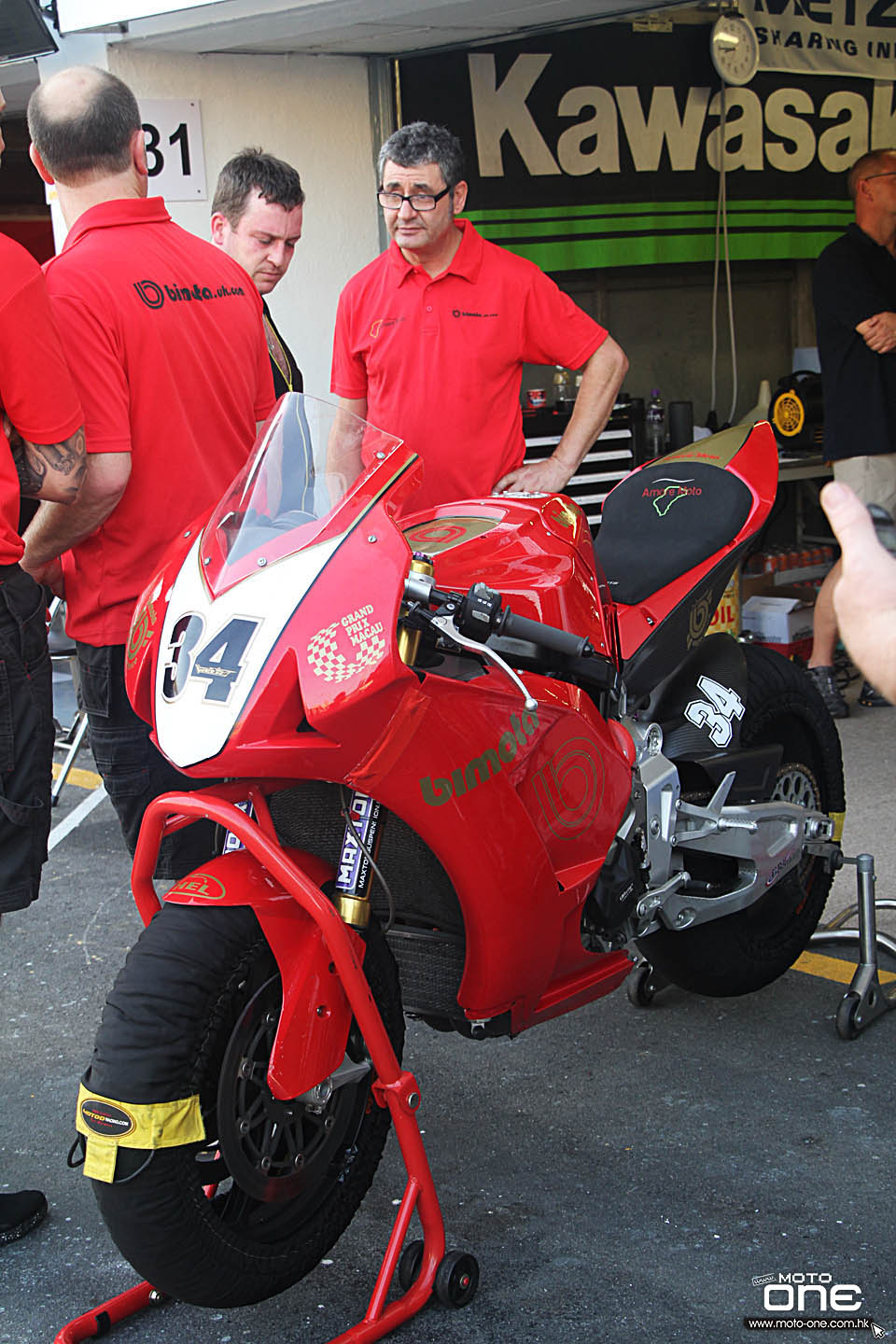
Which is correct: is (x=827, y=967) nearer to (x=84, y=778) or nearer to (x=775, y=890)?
(x=775, y=890)

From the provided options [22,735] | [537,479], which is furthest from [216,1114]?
[537,479]

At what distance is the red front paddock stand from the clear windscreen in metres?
0.37

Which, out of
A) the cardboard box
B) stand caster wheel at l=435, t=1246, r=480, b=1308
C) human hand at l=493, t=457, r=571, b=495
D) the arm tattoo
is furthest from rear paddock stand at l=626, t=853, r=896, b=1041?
the cardboard box

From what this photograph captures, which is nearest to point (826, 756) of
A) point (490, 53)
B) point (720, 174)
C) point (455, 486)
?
point (455, 486)

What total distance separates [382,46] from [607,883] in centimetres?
440

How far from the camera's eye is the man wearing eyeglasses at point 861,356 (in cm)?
629

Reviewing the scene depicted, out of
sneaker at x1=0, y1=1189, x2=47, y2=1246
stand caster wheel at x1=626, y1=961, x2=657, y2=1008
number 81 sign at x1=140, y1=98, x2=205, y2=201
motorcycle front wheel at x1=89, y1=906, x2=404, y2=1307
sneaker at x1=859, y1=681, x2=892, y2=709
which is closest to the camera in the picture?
motorcycle front wheel at x1=89, y1=906, x2=404, y2=1307

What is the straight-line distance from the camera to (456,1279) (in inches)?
98.0

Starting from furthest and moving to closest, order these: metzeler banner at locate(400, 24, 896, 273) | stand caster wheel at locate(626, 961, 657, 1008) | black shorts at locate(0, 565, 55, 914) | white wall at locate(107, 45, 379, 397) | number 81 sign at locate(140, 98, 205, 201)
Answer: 1. metzeler banner at locate(400, 24, 896, 273)
2. white wall at locate(107, 45, 379, 397)
3. number 81 sign at locate(140, 98, 205, 201)
4. stand caster wheel at locate(626, 961, 657, 1008)
5. black shorts at locate(0, 565, 55, 914)

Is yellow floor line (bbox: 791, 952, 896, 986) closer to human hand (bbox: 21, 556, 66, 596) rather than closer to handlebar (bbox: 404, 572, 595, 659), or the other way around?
handlebar (bbox: 404, 572, 595, 659)

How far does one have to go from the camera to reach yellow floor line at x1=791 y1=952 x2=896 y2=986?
3.76 metres

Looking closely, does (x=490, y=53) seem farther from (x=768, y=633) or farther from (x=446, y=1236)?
(x=446, y=1236)

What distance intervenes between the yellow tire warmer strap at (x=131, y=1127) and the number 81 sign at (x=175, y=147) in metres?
4.47

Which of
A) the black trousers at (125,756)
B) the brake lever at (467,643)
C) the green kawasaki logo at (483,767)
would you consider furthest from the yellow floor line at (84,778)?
the brake lever at (467,643)
